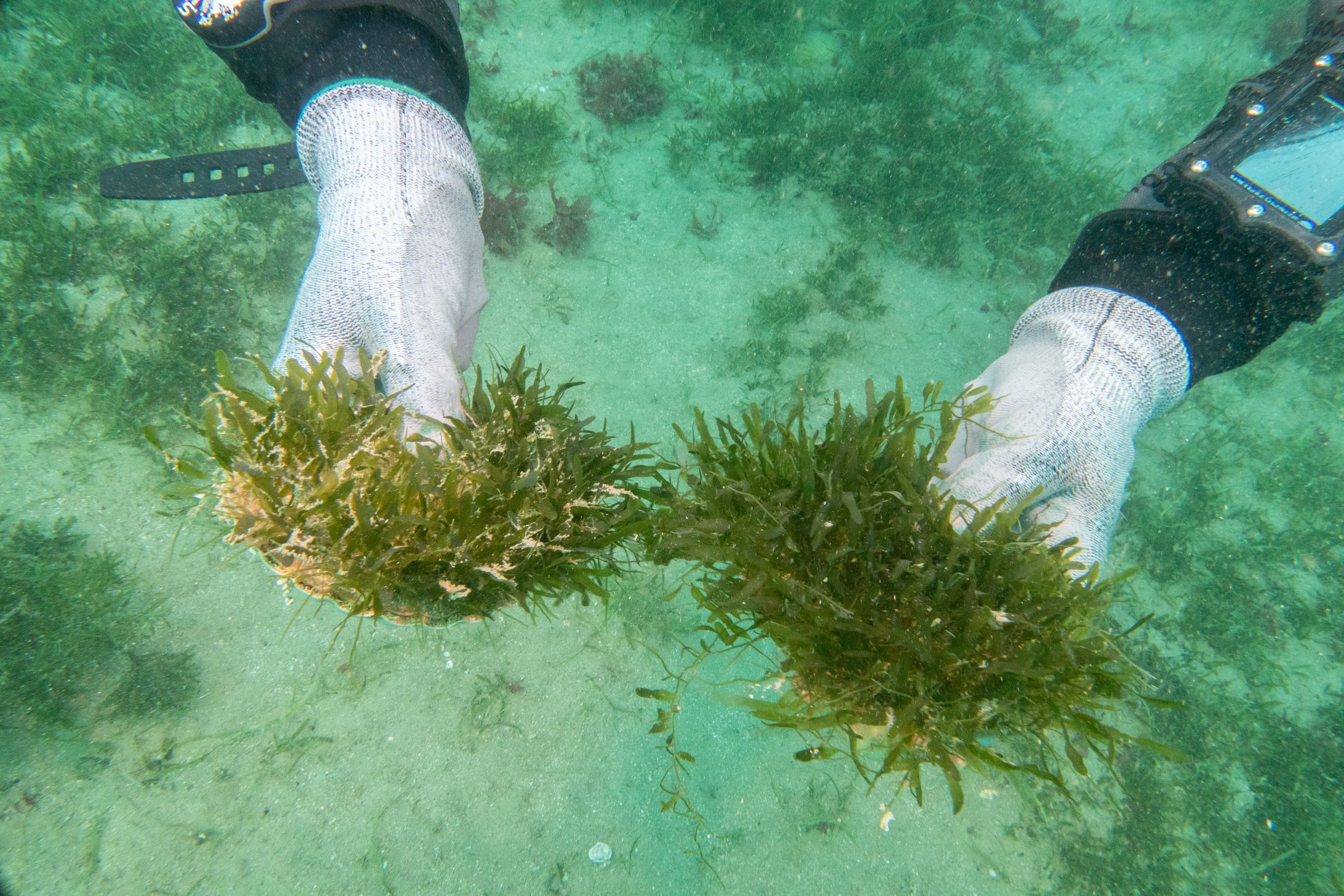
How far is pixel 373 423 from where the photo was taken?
7.22 feet

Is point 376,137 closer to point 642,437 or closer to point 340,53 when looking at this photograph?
point 340,53

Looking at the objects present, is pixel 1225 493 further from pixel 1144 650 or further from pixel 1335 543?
pixel 1144 650

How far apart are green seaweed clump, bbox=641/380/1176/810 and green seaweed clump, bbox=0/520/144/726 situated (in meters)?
3.76

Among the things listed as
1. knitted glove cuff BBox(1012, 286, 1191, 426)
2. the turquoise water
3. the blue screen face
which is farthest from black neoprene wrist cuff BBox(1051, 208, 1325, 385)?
the turquoise water

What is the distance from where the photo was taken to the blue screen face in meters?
3.02

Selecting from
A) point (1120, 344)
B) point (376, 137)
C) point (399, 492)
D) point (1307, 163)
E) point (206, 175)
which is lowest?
point (399, 492)

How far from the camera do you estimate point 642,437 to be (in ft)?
14.5

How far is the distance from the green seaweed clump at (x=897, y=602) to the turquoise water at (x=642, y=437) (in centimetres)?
57

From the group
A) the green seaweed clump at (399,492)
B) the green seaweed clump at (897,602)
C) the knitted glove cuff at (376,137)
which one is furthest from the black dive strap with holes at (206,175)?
the green seaweed clump at (897,602)

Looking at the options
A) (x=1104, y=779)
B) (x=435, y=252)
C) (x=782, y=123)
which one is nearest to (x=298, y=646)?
(x=435, y=252)

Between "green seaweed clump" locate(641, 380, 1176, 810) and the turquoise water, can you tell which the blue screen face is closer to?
the turquoise water

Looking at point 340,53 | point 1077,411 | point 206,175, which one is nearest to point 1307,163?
point 1077,411

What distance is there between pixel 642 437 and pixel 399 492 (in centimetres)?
248

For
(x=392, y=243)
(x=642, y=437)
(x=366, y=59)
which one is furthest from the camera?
(x=642, y=437)
